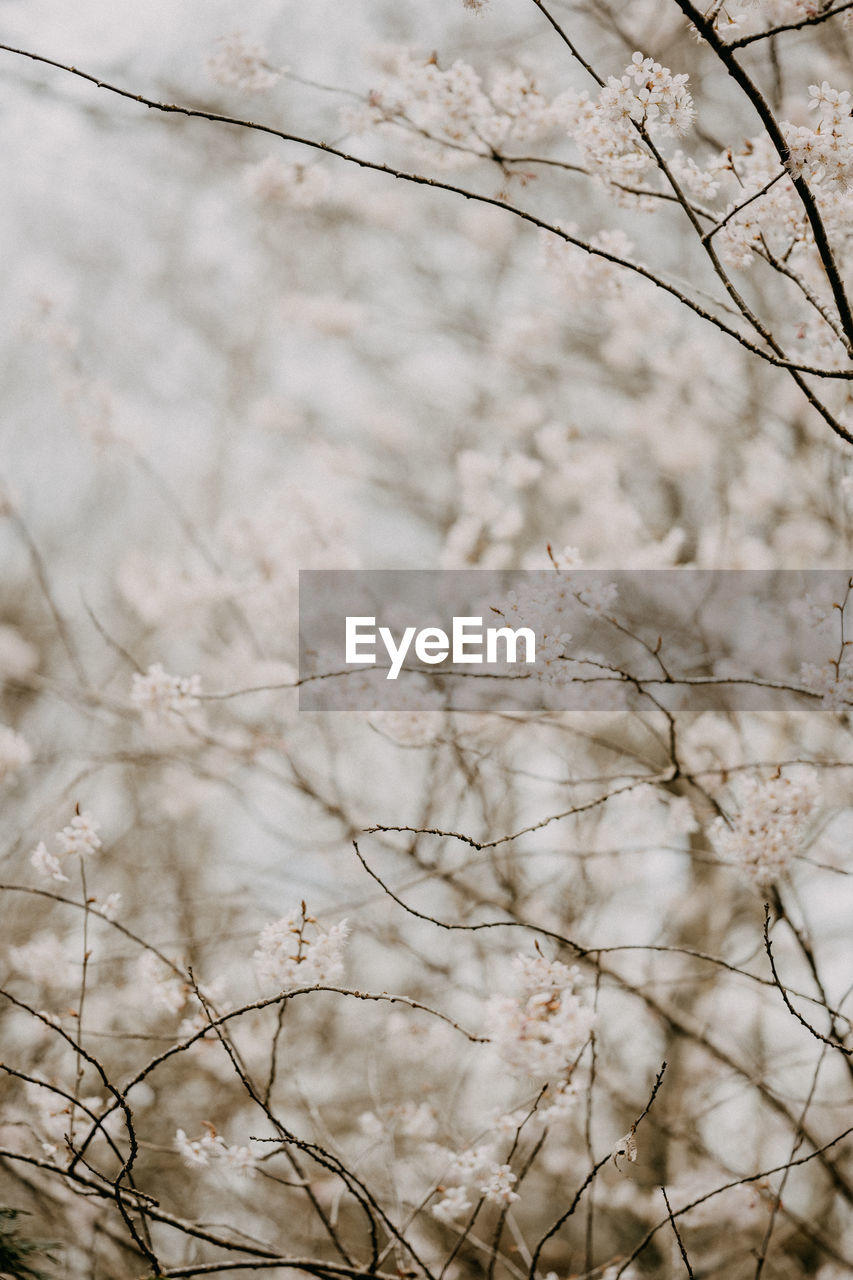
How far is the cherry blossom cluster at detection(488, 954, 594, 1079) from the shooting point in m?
1.68

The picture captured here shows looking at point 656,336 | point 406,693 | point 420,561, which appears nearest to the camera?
point 406,693

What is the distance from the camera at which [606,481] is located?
416 cm

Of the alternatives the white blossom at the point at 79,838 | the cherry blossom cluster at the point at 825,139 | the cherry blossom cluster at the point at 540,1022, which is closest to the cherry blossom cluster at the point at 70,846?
the white blossom at the point at 79,838

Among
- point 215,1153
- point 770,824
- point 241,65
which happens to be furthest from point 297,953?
point 241,65

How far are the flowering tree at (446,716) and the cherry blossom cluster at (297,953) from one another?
11mm

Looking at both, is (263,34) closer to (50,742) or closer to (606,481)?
(606,481)

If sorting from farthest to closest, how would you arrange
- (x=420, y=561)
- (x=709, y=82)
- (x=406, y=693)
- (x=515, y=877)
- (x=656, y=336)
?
(x=656, y=336)
(x=420, y=561)
(x=709, y=82)
(x=515, y=877)
(x=406, y=693)

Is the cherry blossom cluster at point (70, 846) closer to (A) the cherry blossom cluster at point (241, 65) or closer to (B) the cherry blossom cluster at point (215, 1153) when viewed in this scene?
(B) the cherry blossom cluster at point (215, 1153)

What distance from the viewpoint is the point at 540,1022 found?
→ 5.64ft

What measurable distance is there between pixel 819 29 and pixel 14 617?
6023 mm

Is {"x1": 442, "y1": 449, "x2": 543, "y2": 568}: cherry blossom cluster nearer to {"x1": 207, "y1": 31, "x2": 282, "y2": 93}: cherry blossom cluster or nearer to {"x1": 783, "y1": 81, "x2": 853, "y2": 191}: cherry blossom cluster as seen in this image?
{"x1": 207, "y1": 31, "x2": 282, "y2": 93}: cherry blossom cluster

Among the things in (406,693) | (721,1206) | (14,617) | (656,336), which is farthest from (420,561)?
(14,617)

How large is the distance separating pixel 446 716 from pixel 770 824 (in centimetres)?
104

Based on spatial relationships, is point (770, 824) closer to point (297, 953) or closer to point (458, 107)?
point (297, 953)
